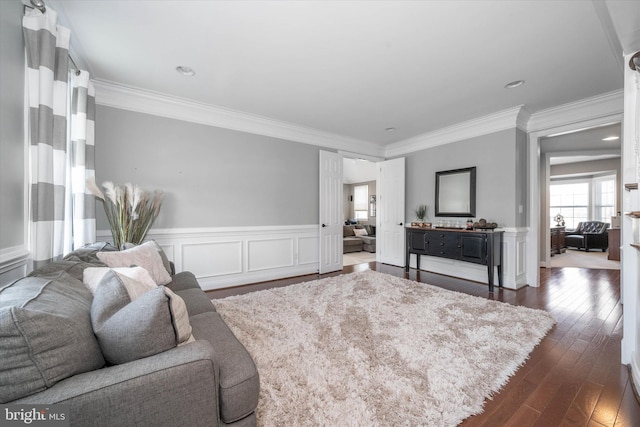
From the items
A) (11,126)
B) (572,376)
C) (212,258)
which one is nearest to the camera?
(11,126)

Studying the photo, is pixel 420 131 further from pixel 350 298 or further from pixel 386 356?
pixel 386 356

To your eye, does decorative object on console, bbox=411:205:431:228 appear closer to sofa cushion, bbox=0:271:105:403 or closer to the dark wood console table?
the dark wood console table

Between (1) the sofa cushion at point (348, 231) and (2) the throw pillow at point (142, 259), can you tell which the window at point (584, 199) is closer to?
(1) the sofa cushion at point (348, 231)

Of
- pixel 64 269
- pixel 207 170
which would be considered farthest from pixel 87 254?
pixel 207 170

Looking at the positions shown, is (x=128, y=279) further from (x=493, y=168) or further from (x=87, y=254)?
(x=493, y=168)

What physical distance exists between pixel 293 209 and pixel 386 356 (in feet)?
9.70

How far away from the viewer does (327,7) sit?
1896mm

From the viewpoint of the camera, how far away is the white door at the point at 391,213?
534 cm

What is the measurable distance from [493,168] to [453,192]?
700 millimetres

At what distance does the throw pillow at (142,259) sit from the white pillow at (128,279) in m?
0.55

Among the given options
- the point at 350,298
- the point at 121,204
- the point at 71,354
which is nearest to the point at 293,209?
the point at 350,298

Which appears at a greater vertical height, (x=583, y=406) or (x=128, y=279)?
(x=128, y=279)

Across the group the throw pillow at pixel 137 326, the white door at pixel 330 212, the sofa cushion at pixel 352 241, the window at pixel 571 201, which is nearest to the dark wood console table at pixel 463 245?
the white door at pixel 330 212

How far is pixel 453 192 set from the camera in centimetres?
457
